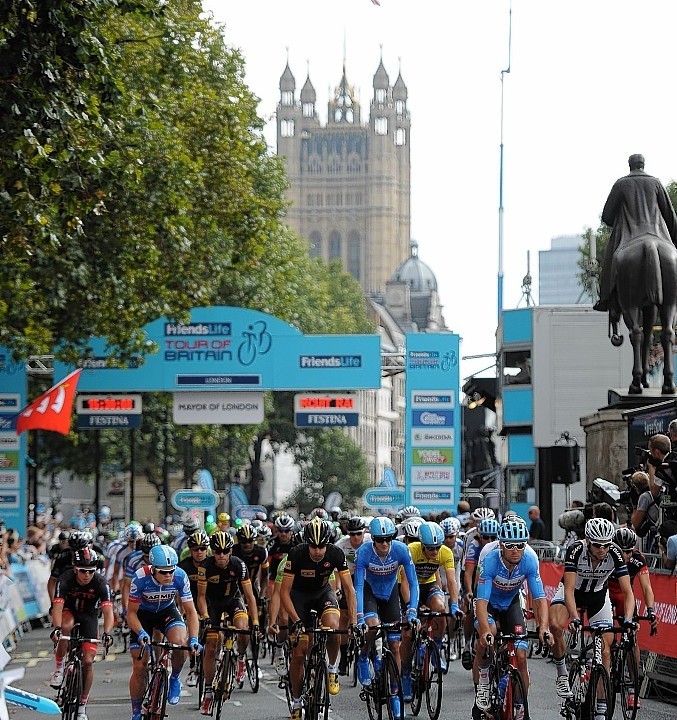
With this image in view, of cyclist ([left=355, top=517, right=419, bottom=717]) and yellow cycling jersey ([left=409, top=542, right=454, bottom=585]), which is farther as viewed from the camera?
yellow cycling jersey ([left=409, top=542, right=454, bottom=585])

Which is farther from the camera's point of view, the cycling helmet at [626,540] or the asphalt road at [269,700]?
the asphalt road at [269,700]

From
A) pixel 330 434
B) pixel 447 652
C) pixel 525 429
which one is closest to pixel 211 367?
pixel 525 429

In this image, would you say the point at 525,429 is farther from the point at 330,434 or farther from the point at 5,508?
the point at 330,434

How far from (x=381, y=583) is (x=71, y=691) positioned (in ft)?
9.53

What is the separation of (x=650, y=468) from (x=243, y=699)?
15.2 feet

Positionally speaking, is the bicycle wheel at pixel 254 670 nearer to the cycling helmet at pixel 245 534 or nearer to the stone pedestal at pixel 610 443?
the cycling helmet at pixel 245 534

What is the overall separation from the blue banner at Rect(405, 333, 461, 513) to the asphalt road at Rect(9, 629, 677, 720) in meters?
18.3

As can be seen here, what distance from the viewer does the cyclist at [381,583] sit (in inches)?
593

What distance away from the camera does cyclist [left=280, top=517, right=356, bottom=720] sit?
14.5m

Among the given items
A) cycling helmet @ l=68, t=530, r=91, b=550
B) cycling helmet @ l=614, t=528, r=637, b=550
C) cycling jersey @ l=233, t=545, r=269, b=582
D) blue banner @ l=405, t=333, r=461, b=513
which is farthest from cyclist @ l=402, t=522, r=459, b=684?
blue banner @ l=405, t=333, r=461, b=513

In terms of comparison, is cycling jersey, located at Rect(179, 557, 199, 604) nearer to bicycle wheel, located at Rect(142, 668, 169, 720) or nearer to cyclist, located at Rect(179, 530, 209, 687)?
cyclist, located at Rect(179, 530, 209, 687)

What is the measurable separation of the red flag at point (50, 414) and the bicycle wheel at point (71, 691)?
19.6m

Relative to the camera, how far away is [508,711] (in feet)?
41.8

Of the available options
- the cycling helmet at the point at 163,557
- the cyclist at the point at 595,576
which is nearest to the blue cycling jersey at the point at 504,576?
the cyclist at the point at 595,576
